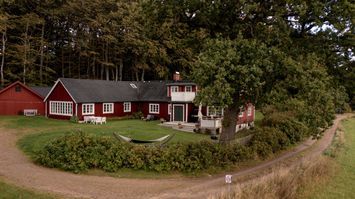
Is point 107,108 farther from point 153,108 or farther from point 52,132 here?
point 52,132

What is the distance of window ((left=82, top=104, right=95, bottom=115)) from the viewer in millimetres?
33125

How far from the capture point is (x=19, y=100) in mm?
36031

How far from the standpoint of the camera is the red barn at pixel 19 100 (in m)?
35.7

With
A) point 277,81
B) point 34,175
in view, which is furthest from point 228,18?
point 34,175

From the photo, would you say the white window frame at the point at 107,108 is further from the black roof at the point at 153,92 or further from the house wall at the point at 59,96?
the black roof at the point at 153,92

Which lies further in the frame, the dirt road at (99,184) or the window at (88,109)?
the window at (88,109)

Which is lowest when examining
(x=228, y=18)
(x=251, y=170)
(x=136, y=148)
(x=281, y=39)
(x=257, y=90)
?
(x=251, y=170)

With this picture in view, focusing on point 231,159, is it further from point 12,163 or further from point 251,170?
point 12,163

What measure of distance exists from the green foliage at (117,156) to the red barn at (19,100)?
21.3 m

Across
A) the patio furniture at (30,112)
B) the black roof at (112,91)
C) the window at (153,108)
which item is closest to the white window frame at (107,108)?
the black roof at (112,91)

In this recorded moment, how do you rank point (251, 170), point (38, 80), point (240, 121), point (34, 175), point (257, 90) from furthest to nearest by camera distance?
1. point (38, 80)
2. point (240, 121)
3. point (251, 170)
4. point (257, 90)
5. point (34, 175)

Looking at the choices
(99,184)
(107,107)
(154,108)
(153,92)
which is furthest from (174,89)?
(99,184)

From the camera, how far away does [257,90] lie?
631 inches

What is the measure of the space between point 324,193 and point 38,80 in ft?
152
